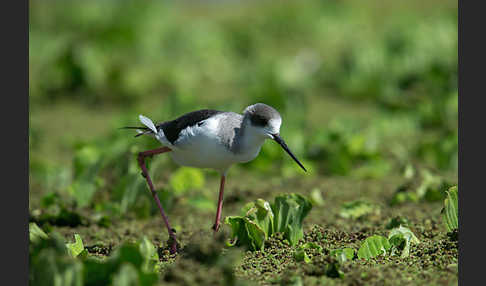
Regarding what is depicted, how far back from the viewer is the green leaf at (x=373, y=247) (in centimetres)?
324

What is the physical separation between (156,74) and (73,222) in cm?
441

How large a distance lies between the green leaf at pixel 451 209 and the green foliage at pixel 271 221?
0.76m

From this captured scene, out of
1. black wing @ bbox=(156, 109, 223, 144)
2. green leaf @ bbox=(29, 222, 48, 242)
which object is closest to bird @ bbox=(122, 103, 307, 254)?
black wing @ bbox=(156, 109, 223, 144)

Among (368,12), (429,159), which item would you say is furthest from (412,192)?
(368,12)

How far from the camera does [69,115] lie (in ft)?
25.8

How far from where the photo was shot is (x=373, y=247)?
10.8 feet

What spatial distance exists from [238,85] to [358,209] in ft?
15.3

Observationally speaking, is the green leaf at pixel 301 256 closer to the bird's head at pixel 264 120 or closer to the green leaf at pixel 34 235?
the bird's head at pixel 264 120

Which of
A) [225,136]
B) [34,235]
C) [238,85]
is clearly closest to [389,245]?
[225,136]

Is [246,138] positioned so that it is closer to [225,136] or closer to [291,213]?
[225,136]

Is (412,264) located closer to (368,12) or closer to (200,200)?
(200,200)

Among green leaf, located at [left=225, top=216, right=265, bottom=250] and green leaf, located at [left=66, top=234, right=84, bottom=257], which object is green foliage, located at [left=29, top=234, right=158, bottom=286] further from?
green leaf, located at [left=225, top=216, right=265, bottom=250]

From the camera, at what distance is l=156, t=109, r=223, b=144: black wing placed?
364 centimetres

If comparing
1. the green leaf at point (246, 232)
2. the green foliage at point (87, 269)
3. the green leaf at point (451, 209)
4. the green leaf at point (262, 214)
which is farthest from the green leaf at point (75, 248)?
the green leaf at point (451, 209)
